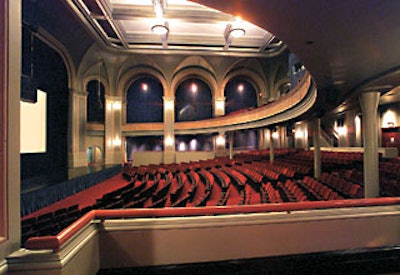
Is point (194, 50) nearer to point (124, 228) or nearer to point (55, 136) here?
point (55, 136)

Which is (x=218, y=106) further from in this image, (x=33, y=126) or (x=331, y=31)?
(x=331, y=31)

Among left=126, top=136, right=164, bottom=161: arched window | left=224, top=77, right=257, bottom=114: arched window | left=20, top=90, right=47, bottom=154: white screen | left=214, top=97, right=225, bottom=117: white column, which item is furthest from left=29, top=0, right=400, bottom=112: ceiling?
left=224, top=77, right=257, bottom=114: arched window

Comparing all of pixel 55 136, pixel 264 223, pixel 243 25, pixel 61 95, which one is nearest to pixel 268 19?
pixel 264 223

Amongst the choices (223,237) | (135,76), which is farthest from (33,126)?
(135,76)

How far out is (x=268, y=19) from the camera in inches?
87.2

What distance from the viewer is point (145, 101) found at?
1748 centimetres

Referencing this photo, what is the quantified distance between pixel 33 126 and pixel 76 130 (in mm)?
5187

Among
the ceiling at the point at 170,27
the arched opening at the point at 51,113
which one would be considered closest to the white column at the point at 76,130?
the arched opening at the point at 51,113

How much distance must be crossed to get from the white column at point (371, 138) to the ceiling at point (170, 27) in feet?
27.7

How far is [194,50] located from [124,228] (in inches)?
598

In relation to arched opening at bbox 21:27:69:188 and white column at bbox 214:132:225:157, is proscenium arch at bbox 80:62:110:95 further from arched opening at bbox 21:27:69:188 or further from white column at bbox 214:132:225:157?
white column at bbox 214:132:225:157

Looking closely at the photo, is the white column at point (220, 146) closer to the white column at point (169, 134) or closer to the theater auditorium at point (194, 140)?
the theater auditorium at point (194, 140)

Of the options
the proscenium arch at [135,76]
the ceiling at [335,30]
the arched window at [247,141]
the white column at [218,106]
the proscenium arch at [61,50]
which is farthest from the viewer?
the arched window at [247,141]

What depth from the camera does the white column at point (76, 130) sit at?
1280 cm
